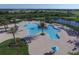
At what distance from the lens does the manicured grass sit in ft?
14.3

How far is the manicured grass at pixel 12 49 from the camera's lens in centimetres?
436

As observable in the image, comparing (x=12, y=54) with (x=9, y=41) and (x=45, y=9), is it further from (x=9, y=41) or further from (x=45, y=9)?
(x=45, y=9)

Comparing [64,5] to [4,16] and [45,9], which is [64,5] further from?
[4,16]

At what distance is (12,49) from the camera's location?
4.37m

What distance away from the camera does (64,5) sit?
4348mm

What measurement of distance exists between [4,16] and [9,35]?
180 millimetres
